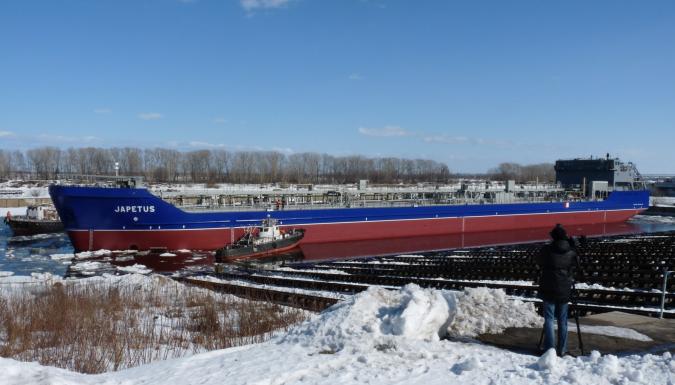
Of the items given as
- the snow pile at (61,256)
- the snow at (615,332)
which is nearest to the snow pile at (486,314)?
the snow at (615,332)

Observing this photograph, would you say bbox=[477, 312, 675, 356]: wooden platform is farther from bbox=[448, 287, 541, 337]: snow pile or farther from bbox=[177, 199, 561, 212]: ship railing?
bbox=[177, 199, 561, 212]: ship railing

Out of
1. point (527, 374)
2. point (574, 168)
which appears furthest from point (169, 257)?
point (574, 168)

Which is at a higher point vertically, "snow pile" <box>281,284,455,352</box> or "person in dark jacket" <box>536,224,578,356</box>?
"person in dark jacket" <box>536,224,578,356</box>

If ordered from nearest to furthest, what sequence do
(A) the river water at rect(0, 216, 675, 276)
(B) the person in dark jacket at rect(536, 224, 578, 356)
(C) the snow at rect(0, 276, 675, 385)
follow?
(C) the snow at rect(0, 276, 675, 385) < (B) the person in dark jacket at rect(536, 224, 578, 356) < (A) the river water at rect(0, 216, 675, 276)

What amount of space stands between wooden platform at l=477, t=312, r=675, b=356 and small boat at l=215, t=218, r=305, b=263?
66.7 feet

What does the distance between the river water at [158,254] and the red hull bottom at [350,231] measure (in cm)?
71

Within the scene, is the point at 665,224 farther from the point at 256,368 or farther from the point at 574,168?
the point at 256,368

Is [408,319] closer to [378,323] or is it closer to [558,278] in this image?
[378,323]

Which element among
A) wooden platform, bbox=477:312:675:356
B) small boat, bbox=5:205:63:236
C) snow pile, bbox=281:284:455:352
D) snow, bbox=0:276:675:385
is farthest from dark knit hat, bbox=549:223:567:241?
small boat, bbox=5:205:63:236

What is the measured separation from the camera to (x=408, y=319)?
6453 mm

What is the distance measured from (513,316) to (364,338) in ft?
8.62

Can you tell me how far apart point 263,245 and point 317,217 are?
275 inches

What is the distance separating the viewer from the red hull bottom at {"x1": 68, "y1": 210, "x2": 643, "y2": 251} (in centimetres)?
2873

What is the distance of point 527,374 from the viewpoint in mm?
5324
